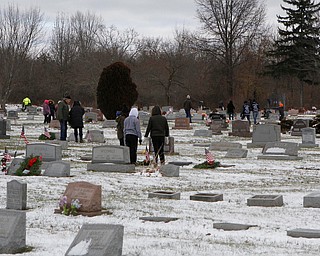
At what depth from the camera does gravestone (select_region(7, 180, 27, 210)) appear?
12492 millimetres

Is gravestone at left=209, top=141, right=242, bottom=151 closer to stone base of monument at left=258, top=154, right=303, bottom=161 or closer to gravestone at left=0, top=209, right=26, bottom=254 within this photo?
stone base of monument at left=258, top=154, right=303, bottom=161

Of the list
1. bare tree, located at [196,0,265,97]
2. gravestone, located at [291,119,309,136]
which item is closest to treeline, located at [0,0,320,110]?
bare tree, located at [196,0,265,97]

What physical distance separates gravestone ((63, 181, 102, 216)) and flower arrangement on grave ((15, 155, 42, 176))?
531cm

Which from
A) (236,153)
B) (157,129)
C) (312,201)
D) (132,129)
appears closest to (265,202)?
(312,201)

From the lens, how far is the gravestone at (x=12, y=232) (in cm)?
913

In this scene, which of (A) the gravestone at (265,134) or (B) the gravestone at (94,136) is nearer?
(A) the gravestone at (265,134)

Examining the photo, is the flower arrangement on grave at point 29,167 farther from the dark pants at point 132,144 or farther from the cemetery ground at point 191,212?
the dark pants at point 132,144

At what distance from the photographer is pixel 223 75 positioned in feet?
237

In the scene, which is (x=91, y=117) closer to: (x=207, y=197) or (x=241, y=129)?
(x=241, y=129)

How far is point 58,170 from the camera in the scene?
17516mm

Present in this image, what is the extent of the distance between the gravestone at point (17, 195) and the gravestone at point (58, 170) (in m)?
4.72

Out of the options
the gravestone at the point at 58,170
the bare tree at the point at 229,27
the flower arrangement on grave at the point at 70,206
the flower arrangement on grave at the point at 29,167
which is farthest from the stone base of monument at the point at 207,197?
the bare tree at the point at 229,27

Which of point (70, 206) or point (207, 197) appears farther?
point (207, 197)

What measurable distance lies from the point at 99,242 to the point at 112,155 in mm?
11023
